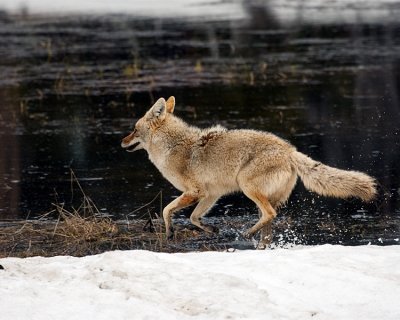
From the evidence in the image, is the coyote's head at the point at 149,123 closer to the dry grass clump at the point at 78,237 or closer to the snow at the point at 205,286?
the dry grass clump at the point at 78,237

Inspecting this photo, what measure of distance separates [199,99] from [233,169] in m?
8.52

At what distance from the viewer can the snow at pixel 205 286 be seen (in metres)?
6.10

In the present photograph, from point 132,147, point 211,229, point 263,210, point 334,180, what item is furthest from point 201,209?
point 132,147

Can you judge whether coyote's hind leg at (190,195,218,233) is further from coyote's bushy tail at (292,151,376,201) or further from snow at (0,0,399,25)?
snow at (0,0,399,25)

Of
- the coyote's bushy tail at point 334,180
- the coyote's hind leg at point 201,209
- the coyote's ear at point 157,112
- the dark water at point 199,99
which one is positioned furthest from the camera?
the dark water at point 199,99

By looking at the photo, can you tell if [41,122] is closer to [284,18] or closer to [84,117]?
[84,117]

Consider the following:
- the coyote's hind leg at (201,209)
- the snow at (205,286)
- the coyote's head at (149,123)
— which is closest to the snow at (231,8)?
the coyote's head at (149,123)

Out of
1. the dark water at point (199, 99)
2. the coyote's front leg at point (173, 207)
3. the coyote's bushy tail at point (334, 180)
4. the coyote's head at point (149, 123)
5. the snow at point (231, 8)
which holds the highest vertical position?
the coyote's head at point (149, 123)

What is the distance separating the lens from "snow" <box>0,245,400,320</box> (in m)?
6.10

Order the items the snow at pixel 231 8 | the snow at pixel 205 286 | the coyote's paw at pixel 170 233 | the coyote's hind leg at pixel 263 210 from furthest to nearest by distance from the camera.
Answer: the snow at pixel 231 8 → the coyote's paw at pixel 170 233 → the coyote's hind leg at pixel 263 210 → the snow at pixel 205 286

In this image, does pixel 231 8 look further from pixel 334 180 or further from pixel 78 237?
pixel 334 180

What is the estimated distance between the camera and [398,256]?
24.4ft

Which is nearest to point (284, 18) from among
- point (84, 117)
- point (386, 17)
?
point (386, 17)

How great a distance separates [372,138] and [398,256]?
677 centimetres
